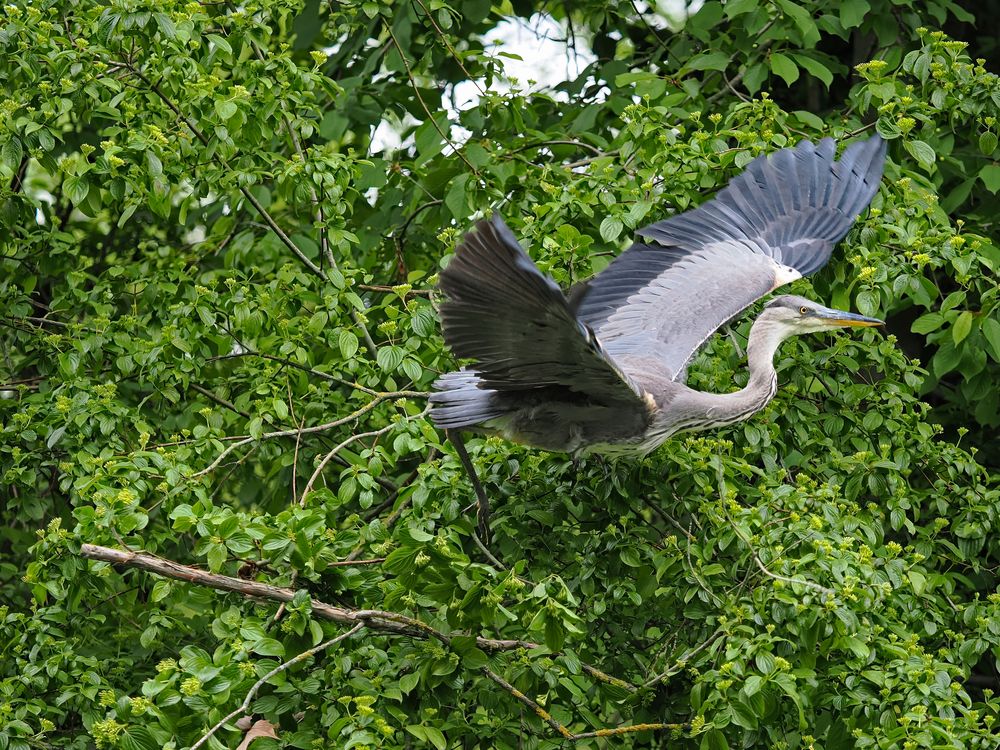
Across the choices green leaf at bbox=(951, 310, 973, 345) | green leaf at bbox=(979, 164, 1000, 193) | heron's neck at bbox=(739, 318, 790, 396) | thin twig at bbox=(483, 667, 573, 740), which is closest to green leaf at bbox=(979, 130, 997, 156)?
green leaf at bbox=(979, 164, 1000, 193)

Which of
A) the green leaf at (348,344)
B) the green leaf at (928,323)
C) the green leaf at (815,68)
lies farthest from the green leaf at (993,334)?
the green leaf at (348,344)

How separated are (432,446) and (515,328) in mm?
902

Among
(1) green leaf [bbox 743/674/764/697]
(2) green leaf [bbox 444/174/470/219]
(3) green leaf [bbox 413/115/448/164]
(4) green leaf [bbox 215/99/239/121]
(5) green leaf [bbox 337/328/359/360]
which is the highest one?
(4) green leaf [bbox 215/99/239/121]

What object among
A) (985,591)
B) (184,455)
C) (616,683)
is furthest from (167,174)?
(985,591)

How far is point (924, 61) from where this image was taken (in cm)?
489

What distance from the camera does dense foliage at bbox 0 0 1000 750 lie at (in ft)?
12.1

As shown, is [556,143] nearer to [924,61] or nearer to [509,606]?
[924,61]

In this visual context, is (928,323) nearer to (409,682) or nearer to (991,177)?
(991,177)

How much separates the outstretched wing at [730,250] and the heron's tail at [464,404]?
2.92 ft

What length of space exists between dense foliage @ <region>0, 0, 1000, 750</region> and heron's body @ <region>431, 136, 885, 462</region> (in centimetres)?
13

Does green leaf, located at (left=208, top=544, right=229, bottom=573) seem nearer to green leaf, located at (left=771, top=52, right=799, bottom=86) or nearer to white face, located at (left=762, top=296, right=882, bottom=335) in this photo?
white face, located at (left=762, top=296, right=882, bottom=335)

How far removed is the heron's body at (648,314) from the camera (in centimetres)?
392

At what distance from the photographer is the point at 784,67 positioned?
210 inches

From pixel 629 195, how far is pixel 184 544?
2.27m
